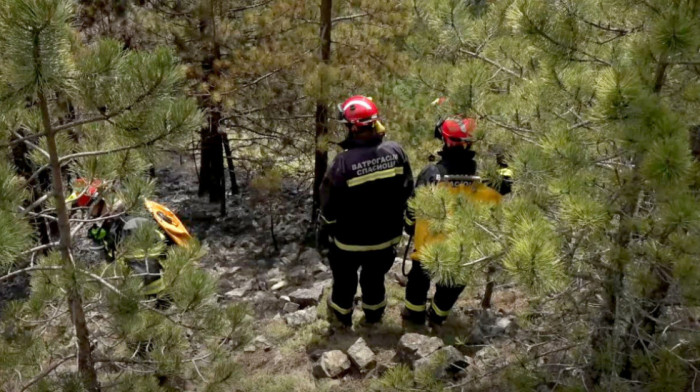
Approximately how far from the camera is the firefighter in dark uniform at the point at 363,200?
5.29 meters

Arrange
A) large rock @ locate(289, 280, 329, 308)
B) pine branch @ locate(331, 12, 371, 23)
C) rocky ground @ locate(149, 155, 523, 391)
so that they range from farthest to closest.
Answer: pine branch @ locate(331, 12, 371, 23) < large rock @ locate(289, 280, 329, 308) < rocky ground @ locate(149, 155, 523, 391)

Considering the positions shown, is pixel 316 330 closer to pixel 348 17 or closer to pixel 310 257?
pixel 310 257

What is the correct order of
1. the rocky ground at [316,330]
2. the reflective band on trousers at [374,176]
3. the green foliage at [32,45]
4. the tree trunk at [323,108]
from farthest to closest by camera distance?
the tree trunk at [323,108]
the reflective band on trousers at [374,176]
the rocky ground at [316,330]
the green foliage at [32,45]

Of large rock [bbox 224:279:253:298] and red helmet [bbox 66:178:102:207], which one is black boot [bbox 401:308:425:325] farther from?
red helmet [bbox 66:178:102:207]

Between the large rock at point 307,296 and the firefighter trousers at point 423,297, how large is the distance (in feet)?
4.38

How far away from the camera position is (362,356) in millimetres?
5375

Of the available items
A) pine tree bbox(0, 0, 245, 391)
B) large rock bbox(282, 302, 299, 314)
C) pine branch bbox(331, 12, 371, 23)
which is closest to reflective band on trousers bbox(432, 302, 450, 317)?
large rock bbox(282, 302, 299, 314)

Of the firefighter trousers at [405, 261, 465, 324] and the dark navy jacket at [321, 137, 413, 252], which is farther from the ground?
the dark navy jacket at [321, 137, 413, 252]

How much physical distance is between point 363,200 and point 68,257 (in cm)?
274

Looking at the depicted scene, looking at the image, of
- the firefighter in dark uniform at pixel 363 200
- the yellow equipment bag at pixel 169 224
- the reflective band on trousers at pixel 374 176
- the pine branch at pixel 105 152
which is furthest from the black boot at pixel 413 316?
the pine branch at pixel 105 152

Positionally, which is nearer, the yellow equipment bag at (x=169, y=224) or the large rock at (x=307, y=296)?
the yellow equipment bag at (x=169, y=224)

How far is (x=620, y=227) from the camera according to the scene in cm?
336

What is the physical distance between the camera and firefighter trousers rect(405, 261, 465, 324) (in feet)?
18.7

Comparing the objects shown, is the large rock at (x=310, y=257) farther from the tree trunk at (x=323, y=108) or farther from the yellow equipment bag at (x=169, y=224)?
the yellow equipment bag at (x=169, y=224)
